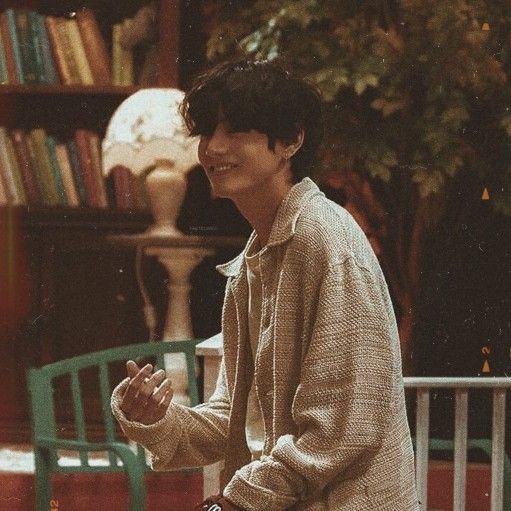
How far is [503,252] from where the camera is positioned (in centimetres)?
398

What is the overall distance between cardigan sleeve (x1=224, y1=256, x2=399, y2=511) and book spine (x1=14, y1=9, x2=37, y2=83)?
2811mm

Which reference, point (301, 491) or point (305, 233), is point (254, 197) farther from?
point (301, 491)

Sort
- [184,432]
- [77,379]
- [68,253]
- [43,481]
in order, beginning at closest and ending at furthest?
[184,432]
[43,481]
[77,379]
[68,253]

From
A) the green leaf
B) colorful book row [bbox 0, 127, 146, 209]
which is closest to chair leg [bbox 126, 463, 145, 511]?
the green leaf

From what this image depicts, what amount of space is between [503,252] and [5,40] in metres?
1.80

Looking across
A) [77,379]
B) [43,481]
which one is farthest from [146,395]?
[77,379]

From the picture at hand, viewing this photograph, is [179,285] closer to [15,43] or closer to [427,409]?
[15,43]

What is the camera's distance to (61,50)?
386cm

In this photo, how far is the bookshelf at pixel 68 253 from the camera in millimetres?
3902

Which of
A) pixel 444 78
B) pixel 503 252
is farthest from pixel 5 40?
pixel 503 252

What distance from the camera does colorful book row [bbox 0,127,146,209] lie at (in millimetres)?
3850

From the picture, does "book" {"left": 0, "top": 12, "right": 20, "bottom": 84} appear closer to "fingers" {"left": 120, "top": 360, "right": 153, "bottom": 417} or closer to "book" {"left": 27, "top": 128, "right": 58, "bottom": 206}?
"book" {"left": 27, "top": 128, "right": 58, "bottom": 206}

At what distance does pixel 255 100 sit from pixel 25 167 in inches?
104

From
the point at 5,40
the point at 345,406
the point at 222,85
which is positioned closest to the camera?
the point at 345,406
